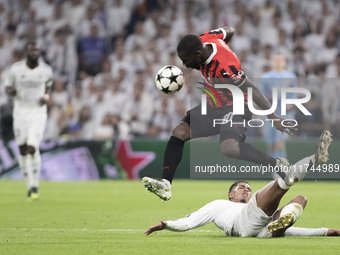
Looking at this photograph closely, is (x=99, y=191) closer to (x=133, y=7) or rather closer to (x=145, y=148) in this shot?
(x=145, y=148)

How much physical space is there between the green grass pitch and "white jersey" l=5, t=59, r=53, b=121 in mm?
1625

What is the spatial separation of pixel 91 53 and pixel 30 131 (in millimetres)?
6924

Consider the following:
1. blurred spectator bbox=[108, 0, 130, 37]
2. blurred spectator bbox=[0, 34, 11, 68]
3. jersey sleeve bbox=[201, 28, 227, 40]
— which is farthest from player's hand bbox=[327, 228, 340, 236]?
blurred spectator bbox=[0, 34, 11, 68]

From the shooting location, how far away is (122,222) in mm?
7707

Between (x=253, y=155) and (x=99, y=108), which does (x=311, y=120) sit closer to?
(x=99, y=108)

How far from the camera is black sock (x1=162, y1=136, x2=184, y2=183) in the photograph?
22.2 feet

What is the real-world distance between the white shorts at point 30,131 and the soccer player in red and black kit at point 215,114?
4.78 meters

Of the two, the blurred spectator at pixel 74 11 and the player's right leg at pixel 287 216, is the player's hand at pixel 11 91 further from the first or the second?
the blurred spectator at pixel 74 11

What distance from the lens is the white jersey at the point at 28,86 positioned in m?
11.3

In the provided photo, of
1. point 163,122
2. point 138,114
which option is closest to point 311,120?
point 163,122

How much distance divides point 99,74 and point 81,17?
2178 mm

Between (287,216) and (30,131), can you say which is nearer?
(287,216)

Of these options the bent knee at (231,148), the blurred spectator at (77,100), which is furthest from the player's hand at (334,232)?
the blurred spectator at (77,100)

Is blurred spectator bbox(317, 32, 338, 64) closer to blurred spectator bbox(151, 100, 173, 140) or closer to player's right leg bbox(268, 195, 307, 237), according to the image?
blurred spectator bbox(151, 100, 173, 140)
